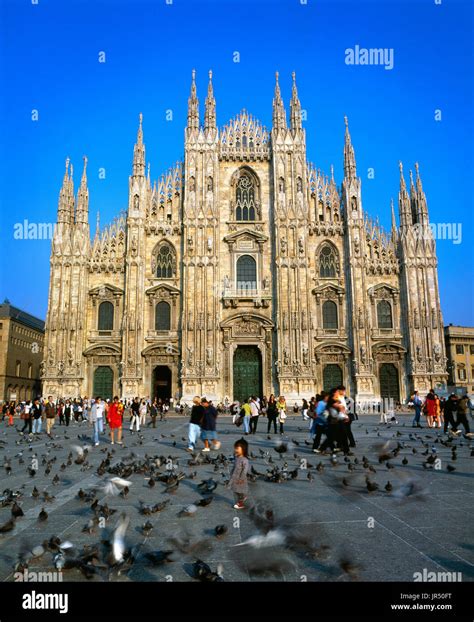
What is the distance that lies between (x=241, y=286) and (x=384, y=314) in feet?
36.9

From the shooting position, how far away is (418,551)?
5008 mm

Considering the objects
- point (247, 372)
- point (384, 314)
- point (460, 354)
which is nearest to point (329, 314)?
point (384, 314)

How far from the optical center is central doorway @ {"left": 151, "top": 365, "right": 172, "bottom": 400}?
3650 centimetres

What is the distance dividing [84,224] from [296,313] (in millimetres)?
17487

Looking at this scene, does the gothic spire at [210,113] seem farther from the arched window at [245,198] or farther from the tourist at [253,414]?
the tourist at [253,414]

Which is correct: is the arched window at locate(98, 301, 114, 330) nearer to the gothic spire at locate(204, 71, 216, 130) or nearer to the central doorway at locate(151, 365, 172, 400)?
the central doorway at locate(151, 365, 172, 400)

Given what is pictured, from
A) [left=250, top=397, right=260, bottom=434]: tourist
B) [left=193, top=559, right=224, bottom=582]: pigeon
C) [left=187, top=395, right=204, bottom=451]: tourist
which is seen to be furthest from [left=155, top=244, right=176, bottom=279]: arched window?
[left=193, top=559, right=224, bottom=582]: pigeon

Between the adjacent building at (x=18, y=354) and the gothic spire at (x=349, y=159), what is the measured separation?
127ft

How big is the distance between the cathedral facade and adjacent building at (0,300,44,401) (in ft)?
74.9

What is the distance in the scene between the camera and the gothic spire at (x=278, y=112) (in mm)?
38531

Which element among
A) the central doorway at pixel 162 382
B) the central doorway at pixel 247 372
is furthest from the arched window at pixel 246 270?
the central doorway at pixel 162 382
